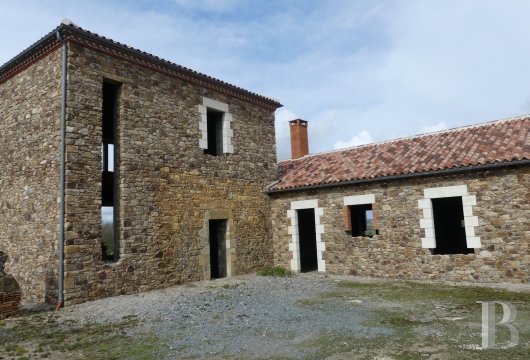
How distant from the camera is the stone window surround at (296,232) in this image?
12.0m

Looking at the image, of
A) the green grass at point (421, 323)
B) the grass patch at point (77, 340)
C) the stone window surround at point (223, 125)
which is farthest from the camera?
the stone window surround at point (223, 125)

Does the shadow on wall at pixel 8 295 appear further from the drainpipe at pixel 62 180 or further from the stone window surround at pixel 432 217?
the stone window surround at pixel 432 217

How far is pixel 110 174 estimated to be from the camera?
10828mm

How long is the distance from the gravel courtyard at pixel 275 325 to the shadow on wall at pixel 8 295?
31 centimetres

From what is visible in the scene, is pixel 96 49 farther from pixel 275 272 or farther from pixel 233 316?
pixel 275 272

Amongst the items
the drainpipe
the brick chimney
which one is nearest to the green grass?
the drainpipe

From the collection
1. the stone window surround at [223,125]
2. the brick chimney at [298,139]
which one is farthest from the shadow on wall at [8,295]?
the brick chimney at [298,139]

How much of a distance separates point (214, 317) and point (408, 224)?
604 centimetres

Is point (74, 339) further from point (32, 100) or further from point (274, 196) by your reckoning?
point (274, 196)

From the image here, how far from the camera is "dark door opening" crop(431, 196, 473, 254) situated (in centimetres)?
1409

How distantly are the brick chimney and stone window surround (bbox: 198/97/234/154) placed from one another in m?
5.11

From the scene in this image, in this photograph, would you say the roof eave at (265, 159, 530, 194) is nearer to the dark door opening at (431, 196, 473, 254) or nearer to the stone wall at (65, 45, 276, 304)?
the stone wall at (65, 45, 276, 304)

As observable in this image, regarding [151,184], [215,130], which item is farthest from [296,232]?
[151,184]

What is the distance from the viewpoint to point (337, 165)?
1309 centimetres
